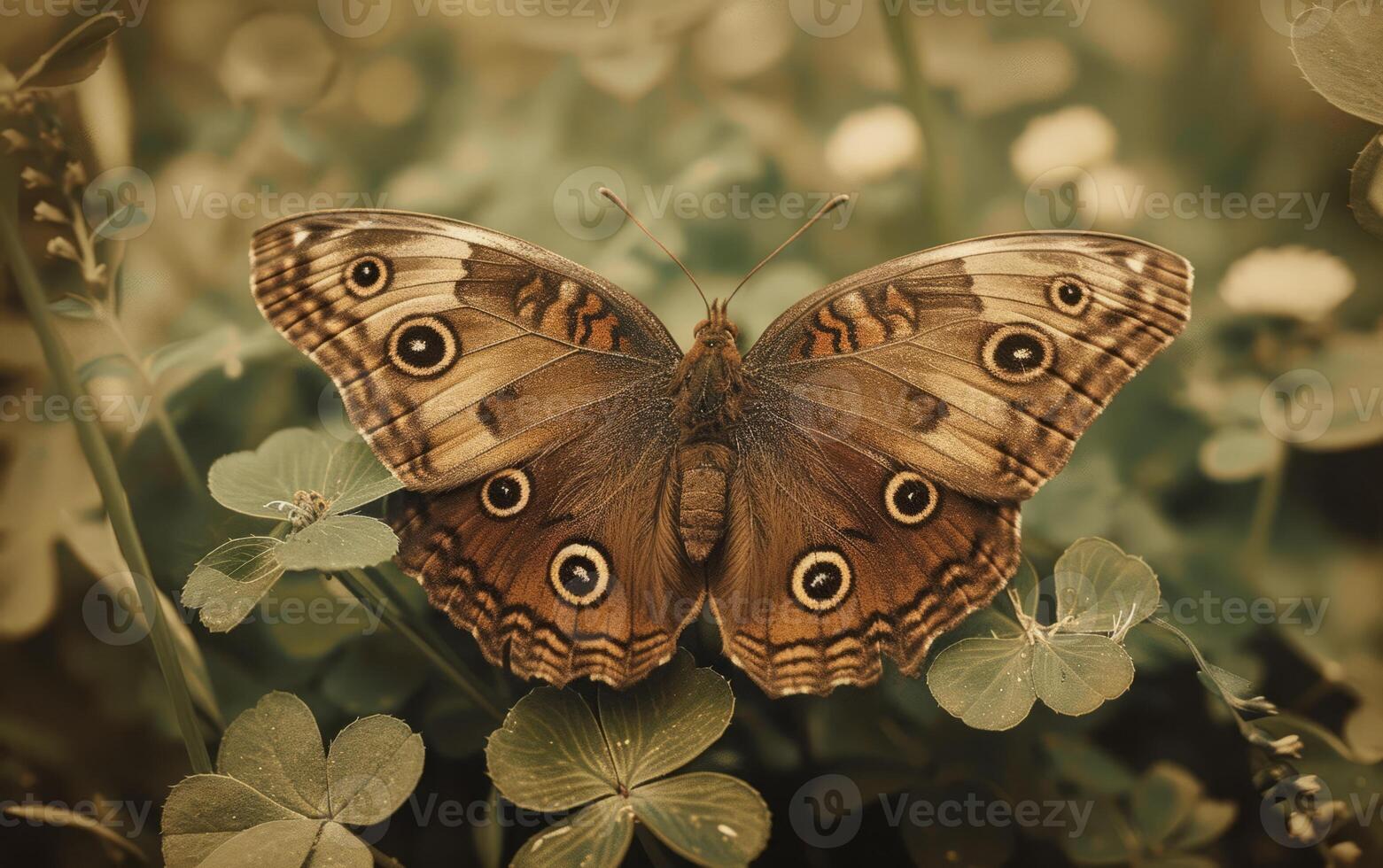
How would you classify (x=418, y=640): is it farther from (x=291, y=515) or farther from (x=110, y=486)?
(x=110, y=486)

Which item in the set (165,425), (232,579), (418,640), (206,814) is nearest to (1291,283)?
(418,640)

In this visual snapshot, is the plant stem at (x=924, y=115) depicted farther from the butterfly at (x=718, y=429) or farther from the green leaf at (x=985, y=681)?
the green leaf at (x=985, y=681)

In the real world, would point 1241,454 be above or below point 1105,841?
above

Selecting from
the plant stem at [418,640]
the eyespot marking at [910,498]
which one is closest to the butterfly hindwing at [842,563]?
the eyespot marking at [910,498]

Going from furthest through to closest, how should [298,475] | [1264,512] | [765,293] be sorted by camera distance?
[765,293] < [1264,512] < [298,475]

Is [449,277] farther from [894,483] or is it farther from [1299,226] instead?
[1299,226]

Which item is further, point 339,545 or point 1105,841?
point 1105,841

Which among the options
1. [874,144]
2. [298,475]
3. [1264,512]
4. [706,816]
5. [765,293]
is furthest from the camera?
[874,144]
